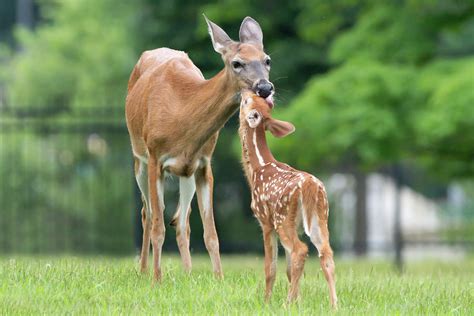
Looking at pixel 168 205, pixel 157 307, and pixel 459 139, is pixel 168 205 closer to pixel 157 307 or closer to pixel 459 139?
pixel 459 139

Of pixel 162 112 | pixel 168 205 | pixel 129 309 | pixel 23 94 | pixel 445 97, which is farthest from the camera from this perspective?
pixel 23 94

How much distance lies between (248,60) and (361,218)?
15.0 metres

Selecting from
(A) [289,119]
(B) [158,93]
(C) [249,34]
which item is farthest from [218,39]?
(A) [289,119]

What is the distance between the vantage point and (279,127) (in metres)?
8.05

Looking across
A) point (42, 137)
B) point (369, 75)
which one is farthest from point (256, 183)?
point (42, 137)

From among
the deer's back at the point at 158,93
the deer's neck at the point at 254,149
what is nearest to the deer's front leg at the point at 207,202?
the deer's back at the point at 158,93

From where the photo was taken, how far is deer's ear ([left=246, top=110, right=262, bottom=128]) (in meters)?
8.24

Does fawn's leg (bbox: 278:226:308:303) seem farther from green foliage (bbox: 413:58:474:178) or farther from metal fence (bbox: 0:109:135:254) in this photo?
metal fence (bbox: 0:109:135:254)

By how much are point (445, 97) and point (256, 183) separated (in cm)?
824

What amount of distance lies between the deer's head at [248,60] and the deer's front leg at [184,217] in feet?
4.10

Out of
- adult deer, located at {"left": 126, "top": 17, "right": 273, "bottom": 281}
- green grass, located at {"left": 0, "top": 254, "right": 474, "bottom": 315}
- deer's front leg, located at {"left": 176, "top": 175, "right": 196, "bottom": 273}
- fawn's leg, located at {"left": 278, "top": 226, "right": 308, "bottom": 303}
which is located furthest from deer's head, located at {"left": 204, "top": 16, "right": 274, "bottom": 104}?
green grass, located at {"left": 0, "top": 254, "right": 474, "bottom": 315}

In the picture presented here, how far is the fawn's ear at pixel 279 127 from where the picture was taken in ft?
26.2

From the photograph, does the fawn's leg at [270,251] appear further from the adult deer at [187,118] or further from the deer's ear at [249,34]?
the deer's ear at [249,34]

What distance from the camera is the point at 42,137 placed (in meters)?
26.6
